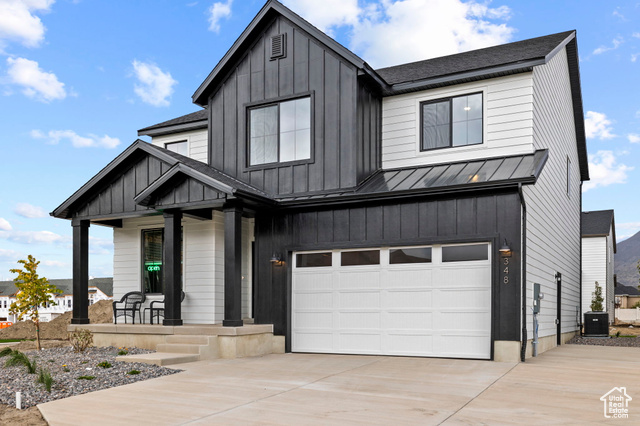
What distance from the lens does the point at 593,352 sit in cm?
1222

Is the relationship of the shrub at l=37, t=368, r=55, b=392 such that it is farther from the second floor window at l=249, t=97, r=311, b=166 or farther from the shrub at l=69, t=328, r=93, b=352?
the second floor window at l=249, t=97, r=311, b=166

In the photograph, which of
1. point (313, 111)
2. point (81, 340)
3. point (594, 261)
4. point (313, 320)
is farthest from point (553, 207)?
point (594, 261)

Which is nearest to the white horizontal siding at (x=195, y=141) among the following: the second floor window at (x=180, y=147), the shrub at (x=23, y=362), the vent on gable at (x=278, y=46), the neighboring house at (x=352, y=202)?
the second floor window at (x=180, y=147)

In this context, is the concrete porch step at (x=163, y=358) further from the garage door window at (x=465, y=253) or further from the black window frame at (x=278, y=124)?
the garage door window at (x=465, y=253)

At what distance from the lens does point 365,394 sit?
23.4ft

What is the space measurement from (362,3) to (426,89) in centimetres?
378

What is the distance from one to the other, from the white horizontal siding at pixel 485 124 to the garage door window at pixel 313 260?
8.12 feet

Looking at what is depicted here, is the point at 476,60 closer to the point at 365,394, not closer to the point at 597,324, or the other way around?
the point at 365,394

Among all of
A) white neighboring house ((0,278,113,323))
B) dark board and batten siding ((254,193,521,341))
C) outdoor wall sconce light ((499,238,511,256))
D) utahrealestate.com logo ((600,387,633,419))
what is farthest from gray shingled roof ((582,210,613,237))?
white neighboring house ((0,278,113,323))

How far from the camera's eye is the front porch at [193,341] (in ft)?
34.5

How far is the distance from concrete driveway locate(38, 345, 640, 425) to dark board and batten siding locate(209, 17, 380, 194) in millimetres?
4036

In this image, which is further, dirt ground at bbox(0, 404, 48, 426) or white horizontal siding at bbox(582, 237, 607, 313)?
white horizontal siding at bbox(582, 237, 607, 313)

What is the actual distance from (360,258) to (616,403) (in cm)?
572

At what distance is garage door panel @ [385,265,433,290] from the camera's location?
10844 millimetres
